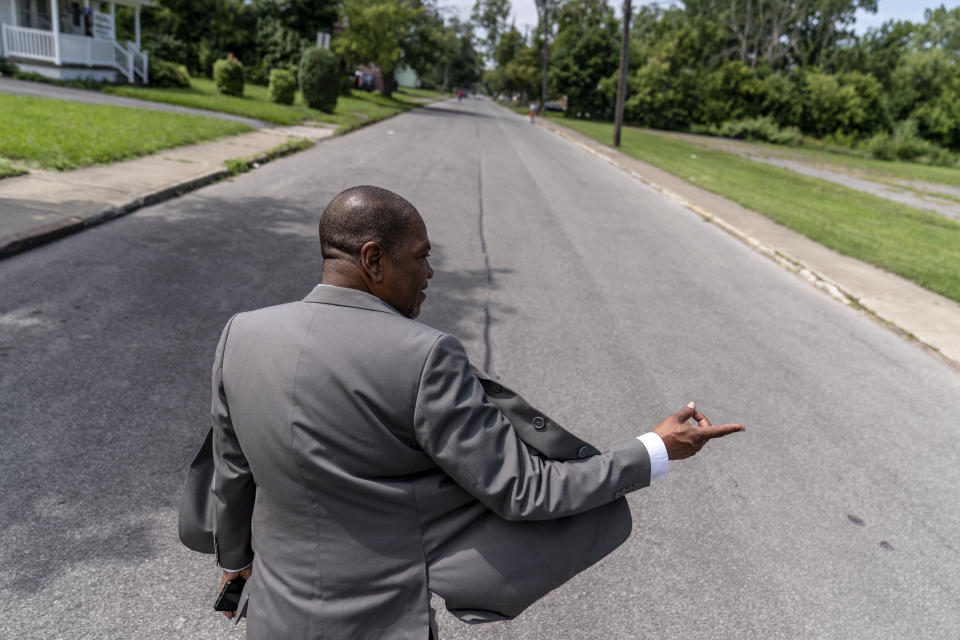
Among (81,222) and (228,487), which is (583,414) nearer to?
(228,487)

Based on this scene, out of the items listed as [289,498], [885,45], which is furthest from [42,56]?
[885,45]

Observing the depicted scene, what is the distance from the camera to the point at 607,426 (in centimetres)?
477

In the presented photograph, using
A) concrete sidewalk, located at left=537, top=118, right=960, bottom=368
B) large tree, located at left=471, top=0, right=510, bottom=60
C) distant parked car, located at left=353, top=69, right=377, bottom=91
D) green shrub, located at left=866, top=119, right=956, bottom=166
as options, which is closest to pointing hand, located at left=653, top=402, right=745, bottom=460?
concrete sidewalk, located at left=537, top=118, right=960, bottom=368

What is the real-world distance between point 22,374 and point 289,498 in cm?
373

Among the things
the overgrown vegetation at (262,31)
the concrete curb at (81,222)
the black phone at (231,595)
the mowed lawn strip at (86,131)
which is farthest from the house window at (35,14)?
the black phone at (231,595)

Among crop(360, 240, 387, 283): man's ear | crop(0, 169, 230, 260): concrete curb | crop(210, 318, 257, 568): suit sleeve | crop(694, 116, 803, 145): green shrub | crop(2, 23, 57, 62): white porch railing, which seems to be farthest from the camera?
crop(694, 116, 803, 145): green shrub

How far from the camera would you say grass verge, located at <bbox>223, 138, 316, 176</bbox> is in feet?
42.3

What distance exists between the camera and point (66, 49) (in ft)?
80.9

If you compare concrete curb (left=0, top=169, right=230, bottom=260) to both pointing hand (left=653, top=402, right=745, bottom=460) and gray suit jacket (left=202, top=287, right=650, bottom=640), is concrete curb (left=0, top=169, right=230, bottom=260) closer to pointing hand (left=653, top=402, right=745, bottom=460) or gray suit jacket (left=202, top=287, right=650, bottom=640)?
gray suit jacket (left=202, top=287, right=650, bottom=640)

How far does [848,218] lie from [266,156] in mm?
12904

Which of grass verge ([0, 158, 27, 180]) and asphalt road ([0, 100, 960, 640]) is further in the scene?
grass verge ([0, 158, 27, 180])

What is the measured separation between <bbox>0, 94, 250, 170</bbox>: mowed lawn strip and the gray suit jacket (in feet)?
36.2

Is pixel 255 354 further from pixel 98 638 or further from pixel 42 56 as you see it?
pixel 42 56

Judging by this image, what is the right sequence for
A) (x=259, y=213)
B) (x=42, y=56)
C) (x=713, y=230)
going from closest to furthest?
(x=259, y=213)
(x=713, y=230)
(x=42, y=56)
